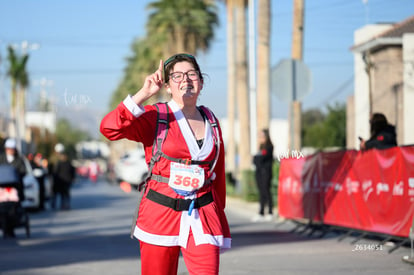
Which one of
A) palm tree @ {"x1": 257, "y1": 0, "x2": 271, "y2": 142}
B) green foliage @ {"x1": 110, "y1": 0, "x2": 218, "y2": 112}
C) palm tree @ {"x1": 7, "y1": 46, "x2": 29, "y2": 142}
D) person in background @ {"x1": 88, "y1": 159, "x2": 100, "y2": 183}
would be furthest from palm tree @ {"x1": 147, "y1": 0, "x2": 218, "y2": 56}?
palm tree @ {"x1": 257, "y1": 0, "x2": 271, "y2": 142}

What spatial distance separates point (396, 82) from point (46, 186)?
1118 centimetres

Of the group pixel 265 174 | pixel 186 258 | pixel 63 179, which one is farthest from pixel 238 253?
pixel 63 179

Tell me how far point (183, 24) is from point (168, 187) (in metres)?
45.1

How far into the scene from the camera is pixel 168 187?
4.89 metres

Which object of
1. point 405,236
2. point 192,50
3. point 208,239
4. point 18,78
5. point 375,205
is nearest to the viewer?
point 208,239

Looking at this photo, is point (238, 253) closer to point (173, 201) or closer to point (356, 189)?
point (356, 189)

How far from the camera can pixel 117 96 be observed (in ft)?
354

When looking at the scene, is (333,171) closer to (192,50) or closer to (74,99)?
(74,99)

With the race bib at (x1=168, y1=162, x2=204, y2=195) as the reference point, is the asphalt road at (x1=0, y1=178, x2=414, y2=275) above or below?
below

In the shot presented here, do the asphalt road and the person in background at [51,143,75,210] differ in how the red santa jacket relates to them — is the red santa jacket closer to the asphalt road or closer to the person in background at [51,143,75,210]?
the asphalt road

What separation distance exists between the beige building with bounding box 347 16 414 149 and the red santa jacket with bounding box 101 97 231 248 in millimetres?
16792

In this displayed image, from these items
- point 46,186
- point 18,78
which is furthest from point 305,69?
point 18,78

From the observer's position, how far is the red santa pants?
4766 mm

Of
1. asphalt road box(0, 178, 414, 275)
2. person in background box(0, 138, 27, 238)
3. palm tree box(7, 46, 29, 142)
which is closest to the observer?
asphalt road box(0, 178, 414, 275)
